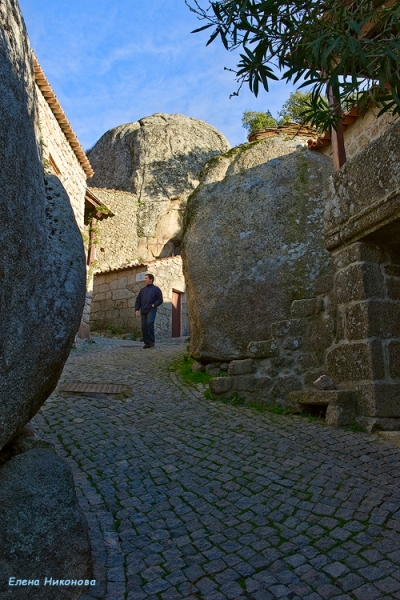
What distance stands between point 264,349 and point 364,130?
12.0 feet

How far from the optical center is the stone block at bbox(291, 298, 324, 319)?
480cm

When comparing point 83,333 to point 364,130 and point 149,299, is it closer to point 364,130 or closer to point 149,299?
point 149,299

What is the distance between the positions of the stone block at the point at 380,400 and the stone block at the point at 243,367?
148 cm

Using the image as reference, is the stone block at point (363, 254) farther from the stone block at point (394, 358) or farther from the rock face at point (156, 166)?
the rock face at point (156, 166)

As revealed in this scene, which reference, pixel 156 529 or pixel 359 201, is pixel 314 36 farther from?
pixel 156 529

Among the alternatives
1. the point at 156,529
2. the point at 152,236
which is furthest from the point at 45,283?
the point at 152,236

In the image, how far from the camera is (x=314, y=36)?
259cm

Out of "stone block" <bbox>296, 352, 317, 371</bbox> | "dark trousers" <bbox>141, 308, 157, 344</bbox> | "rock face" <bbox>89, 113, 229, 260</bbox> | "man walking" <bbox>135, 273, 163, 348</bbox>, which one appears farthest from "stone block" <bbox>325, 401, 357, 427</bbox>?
"rock face" <bbox>89, 113, 229, 260</bbox>

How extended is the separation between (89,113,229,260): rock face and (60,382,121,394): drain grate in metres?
16.3

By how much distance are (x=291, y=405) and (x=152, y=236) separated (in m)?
19.0

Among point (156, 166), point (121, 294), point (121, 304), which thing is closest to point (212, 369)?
point (121, 304)

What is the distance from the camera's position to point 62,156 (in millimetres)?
11281

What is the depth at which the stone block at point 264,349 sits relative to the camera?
509cm

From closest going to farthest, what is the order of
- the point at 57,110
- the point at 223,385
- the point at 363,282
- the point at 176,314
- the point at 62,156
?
the point at 363,282 → the point at 223,385 → the point at 57,110 → the point at 62,156 → the point at 176,314
